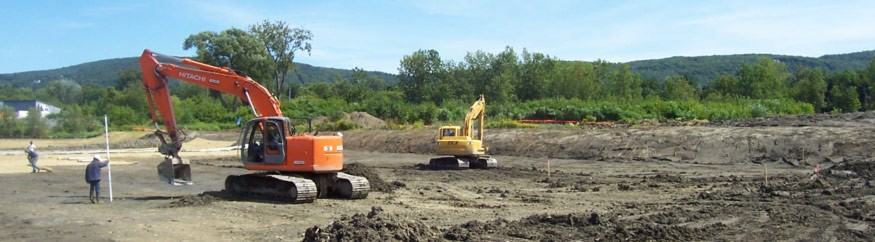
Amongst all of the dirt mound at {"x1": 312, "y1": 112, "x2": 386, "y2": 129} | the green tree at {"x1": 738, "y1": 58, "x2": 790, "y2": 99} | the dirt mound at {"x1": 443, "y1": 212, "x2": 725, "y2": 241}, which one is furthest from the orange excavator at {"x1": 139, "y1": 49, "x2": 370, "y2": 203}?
the green tree at {"x1": 738, "y1": 58, "x2": 790, "y2": 99}

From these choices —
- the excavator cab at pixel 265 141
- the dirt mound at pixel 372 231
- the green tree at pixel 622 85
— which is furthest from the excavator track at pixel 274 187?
the green tree at pixel 622 85

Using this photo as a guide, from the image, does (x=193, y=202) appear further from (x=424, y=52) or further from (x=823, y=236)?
(x=424, y=52)

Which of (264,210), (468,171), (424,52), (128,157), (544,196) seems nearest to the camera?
(264,210)

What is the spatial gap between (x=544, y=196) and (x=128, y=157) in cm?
2546

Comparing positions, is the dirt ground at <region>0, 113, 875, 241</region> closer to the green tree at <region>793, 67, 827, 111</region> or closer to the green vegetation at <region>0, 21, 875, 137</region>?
the green vegetation at <region>0, 21, 875, 137</region>

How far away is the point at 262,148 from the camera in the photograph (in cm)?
1827

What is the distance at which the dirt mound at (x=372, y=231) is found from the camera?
10711 millimetres

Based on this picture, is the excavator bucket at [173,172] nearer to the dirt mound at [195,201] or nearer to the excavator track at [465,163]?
the dirt mound at [195,201]

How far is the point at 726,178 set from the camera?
80.7 ft

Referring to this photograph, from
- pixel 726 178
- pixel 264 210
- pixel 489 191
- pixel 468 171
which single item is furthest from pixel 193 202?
pixel 726 178

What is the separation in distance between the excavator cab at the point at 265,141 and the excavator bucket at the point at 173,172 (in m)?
1.42

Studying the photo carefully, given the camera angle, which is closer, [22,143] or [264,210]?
[264,210]

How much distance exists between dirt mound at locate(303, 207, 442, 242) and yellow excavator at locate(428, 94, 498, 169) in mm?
17995

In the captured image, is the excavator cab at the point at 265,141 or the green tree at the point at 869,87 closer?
the excavator cab at the point at 265,141
